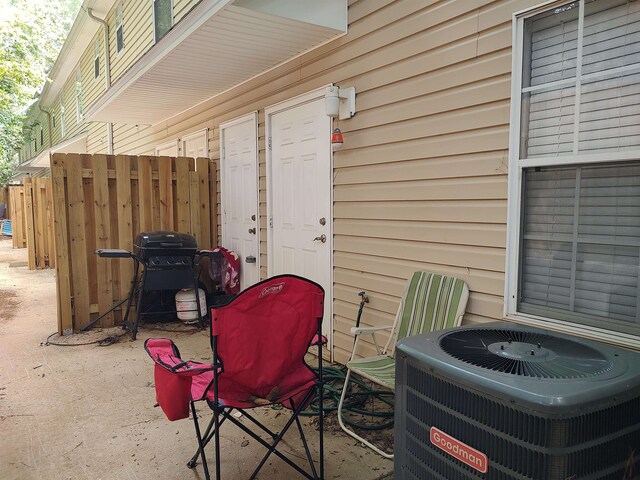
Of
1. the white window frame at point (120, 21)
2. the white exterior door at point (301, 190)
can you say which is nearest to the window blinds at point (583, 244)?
the white exterior door at point (301, 190)

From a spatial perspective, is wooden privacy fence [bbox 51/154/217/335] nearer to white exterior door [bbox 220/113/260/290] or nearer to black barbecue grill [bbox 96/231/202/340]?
black barbecue grill [bbox 96/231/202/340]

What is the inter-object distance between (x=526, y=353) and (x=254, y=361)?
3.96 ft

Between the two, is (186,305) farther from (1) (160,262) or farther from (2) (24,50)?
(2) (24,50)

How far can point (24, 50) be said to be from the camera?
41.8ft

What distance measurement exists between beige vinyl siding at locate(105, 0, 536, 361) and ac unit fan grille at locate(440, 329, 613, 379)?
2.70 ft

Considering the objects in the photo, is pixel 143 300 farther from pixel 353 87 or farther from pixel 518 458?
pixel 518 458

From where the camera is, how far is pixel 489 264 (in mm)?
2615

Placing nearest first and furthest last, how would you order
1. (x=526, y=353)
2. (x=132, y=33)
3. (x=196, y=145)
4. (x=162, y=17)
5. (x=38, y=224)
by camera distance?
(x=526, y=353) → (x=196, y=145) → (x=162, y=17) → (x=132, y=33) → (x=38, y=224)

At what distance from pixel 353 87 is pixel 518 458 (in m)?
2.94

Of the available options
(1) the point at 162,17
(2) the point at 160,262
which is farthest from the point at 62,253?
(1) the point at 162,17

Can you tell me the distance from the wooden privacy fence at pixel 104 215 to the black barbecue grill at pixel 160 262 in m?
0.33

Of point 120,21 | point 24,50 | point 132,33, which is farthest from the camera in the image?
point 24,50

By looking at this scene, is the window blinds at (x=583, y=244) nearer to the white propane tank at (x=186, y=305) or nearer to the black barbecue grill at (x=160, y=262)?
the black barbecue grill at (x=160, y=262)

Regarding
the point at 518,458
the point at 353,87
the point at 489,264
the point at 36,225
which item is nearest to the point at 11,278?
the point at 36,225
